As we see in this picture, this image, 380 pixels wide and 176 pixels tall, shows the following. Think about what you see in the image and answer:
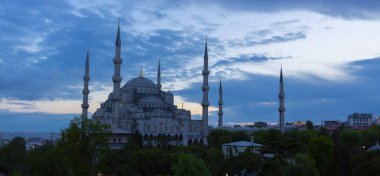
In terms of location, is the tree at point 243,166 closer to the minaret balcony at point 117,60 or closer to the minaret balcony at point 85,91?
the minaret balcony at point 117,60

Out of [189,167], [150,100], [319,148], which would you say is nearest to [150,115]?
[150,100]

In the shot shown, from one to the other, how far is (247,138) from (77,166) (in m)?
35.1

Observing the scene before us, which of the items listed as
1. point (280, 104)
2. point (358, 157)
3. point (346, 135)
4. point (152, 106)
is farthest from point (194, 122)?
point (358, 157)

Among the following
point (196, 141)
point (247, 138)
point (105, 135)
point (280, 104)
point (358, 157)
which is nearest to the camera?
point (105, 135)

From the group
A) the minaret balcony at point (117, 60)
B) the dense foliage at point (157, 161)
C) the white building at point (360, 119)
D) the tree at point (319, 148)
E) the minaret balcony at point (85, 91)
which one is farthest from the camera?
the white building at point (360, 119)

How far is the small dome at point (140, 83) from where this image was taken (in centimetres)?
7912

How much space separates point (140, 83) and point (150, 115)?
10.3 metres

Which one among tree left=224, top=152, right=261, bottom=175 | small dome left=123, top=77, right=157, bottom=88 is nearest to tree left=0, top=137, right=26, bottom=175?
tree left=224, top=152, right=261, bottom=175

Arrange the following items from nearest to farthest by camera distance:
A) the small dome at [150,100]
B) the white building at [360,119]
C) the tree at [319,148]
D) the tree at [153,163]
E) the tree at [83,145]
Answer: the tree at [83,145], the tree at [153,163], the tree at [319,148], the small dome at [150,100], the white building at [360,119]

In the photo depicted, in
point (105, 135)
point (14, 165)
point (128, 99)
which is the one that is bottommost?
point (14, 165)

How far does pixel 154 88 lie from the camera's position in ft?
263

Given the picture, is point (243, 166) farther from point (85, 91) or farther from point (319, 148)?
point (85, 91)

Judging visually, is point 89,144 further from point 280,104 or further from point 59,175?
point 280,104

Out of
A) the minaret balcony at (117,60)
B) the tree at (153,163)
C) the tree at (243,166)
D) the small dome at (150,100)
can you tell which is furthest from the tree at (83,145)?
the small dome at (150,100)
